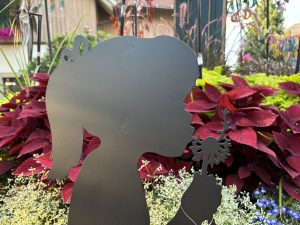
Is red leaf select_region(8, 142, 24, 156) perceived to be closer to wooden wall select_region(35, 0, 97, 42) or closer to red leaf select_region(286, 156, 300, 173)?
red leaf select_region(286, 156, 300, 173)

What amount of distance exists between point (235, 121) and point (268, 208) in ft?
1.37

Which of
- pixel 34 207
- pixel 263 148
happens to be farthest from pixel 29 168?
pixel 263 148

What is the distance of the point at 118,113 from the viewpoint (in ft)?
3.33

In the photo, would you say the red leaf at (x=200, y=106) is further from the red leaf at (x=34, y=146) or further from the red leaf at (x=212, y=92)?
the red leaf at (x=34, y=146)

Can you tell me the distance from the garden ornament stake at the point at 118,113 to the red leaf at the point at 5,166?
0.70 m

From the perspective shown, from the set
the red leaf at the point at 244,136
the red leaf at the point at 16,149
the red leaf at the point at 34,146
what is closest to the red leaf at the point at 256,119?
the red leaf at the point at 244,136

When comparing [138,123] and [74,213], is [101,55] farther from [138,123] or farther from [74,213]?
[74,213]

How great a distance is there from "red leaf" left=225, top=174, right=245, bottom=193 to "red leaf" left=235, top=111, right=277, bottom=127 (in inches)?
9.6

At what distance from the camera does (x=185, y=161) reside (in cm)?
166

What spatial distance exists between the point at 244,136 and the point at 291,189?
1.00 feet

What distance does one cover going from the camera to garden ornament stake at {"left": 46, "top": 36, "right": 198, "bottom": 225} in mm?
990

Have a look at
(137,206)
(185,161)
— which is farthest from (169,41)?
(185,161)

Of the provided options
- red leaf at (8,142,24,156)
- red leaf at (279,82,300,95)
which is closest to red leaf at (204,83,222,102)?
red leaf at (279,82,300,95)

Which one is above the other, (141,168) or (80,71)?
(80,71)
